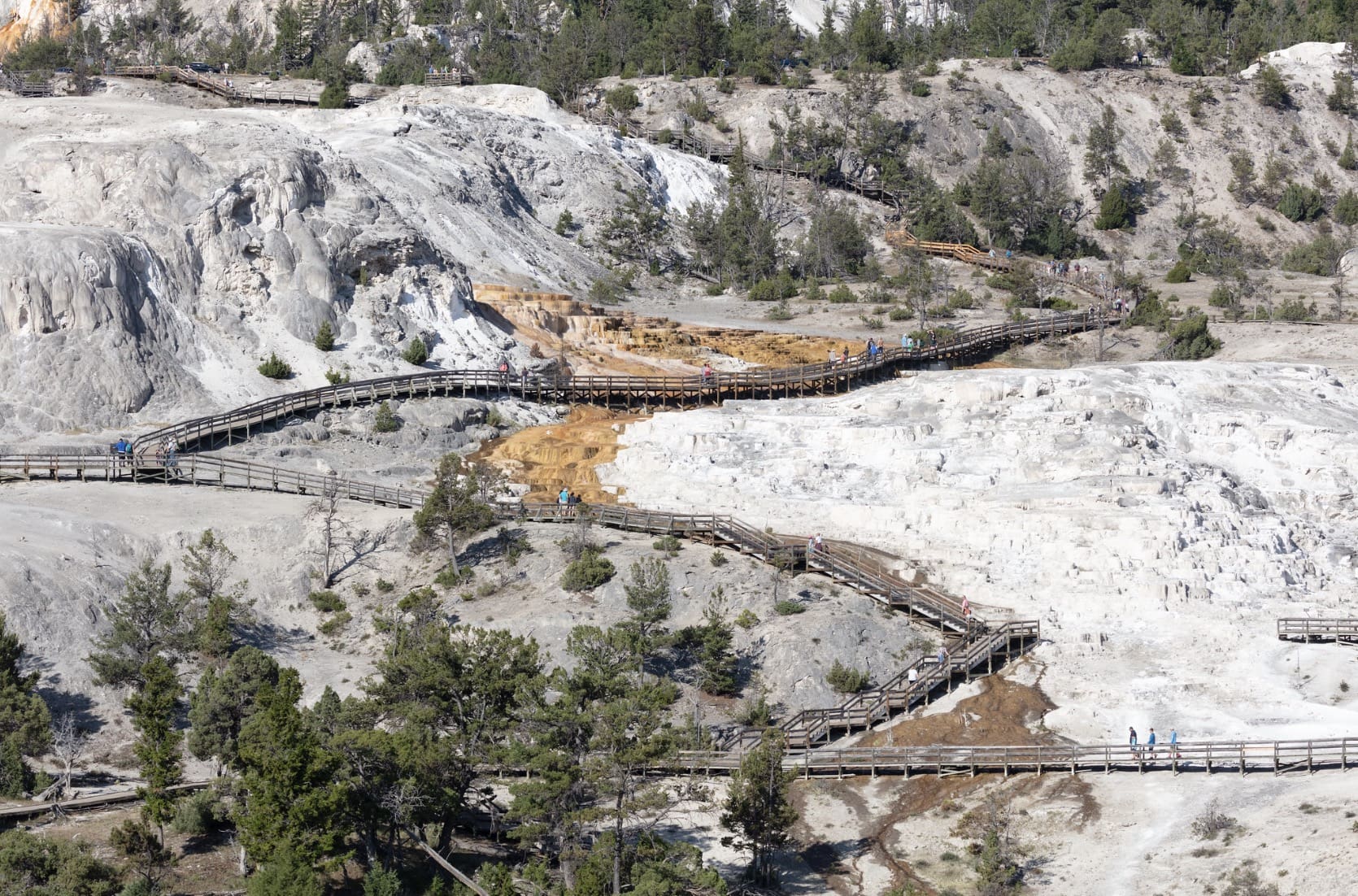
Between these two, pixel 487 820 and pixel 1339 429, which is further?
pixel 1339 429

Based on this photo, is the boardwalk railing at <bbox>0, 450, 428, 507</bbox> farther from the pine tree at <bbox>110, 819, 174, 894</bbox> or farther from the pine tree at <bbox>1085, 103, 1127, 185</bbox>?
the pine tree at <bbox>1085, 103, 1127, 185</bbox>

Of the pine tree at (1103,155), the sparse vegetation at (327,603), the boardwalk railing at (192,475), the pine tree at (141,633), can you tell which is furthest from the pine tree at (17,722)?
the pine tree at (1103,155)

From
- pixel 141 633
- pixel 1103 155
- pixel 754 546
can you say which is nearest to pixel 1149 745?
pixel 754 546

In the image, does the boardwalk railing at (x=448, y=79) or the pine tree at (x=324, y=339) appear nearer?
the pine tree at (x=324, y=339)

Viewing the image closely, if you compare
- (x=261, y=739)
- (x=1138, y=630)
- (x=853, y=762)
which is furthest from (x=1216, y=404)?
(x=261, y=739)

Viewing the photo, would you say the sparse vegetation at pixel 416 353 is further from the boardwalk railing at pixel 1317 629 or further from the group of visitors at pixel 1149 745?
the boardwalk railing at pixel 1317 629

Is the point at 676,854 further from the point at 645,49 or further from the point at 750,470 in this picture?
the point at 645,49

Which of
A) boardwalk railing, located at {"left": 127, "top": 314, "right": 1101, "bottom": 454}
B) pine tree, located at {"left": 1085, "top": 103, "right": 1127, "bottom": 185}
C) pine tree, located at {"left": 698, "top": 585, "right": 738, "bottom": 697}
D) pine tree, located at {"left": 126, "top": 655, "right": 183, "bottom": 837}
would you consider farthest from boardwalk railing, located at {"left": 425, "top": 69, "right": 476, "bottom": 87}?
pine tree, located at {"left": 126, "top": 655, "right": 183, "bottom": 837}
